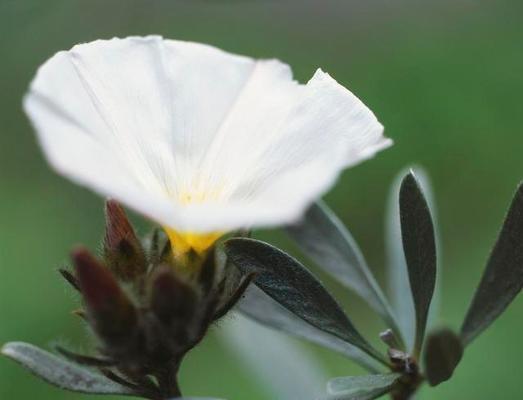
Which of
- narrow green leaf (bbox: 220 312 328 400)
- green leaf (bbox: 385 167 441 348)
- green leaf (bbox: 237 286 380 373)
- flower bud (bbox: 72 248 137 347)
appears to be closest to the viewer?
flower bud (bbox: 72 248 137 347)

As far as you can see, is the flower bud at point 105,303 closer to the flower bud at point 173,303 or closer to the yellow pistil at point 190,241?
the flower bud at point 173,303

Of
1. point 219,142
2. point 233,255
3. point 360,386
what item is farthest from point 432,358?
point 219,142

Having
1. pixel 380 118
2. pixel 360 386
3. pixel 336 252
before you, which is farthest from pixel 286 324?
pixel 380 118

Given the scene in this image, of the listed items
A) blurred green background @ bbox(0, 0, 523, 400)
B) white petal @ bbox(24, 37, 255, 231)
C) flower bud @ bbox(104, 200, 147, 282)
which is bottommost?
blurred green background @ bbox(0, 0, 523, 400)

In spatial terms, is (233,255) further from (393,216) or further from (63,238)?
(63,238)

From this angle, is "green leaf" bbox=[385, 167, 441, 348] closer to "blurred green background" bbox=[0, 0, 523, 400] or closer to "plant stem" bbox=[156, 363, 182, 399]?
"plant stem" bbox=[156, 363, 182, 399]

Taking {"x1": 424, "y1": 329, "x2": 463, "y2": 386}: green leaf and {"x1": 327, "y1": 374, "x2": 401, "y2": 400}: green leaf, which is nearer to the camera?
{"x1": 424, "y1": 329, "x2": 463, "y2": 386}: green leaf

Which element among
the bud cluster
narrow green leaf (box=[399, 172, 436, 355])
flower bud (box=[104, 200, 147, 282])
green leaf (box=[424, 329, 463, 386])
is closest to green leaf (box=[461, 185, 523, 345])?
narrow green leaf (box=[399, 172, 436, 355])
